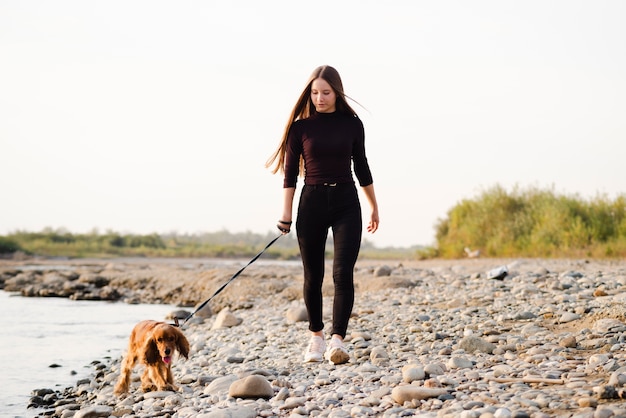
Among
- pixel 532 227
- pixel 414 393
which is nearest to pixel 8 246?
pixel 532 227

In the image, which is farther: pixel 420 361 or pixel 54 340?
pixel 54 340

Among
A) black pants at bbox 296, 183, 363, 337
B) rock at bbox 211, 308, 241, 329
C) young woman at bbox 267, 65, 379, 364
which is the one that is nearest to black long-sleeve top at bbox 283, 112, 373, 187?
young woman at bbox 267, 65, 379, 364

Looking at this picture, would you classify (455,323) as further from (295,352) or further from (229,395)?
(229,395)

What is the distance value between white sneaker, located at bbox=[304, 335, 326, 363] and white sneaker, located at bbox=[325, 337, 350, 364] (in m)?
0.16

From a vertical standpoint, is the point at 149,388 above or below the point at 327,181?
below

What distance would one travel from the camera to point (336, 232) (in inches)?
221

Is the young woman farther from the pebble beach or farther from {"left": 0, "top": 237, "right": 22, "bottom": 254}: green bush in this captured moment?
{"left": 0, "top": 237, "right": 22, "bottom": 254}: green bush

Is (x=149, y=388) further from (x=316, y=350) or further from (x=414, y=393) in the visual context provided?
(x=414, y=393)

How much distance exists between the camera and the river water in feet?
23.6

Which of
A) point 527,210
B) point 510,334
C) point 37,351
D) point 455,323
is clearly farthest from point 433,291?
point 527,210

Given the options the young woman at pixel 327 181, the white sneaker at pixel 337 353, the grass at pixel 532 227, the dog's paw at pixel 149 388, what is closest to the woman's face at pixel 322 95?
the young woman at pixel 327 181

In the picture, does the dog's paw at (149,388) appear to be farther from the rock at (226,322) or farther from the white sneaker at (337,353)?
the rock at (226,322)

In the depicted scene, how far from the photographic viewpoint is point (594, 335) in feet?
19.5

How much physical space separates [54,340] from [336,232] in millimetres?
5868
